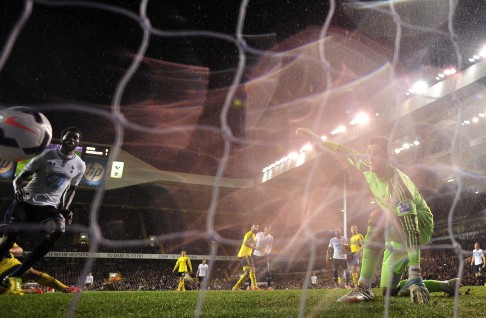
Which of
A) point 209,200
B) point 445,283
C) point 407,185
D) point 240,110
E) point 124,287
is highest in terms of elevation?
point 240,110

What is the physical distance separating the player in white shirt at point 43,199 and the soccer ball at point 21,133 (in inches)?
23.1

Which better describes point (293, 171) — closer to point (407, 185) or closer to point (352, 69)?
point (352, 69)

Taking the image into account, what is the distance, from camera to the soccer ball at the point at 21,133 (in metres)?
3.61

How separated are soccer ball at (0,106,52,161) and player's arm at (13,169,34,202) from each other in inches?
29.1

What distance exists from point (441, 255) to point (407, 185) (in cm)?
1840

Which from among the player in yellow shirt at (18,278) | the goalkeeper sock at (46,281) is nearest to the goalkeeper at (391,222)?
the player in yellow shirt at (18,278)

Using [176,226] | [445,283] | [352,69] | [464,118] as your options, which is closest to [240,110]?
[352,69]

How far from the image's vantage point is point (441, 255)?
20094 mm

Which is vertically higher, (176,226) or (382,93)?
(382,93)

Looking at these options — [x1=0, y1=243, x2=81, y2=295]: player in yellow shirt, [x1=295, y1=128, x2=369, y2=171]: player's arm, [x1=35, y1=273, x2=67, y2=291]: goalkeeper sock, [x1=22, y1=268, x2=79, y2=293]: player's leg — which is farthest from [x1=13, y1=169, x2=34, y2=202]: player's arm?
[x1=295, y1=128, x2=369, y2=171]: player's arm


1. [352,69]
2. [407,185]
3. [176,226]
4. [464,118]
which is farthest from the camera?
[176,226]

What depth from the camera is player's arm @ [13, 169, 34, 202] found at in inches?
171

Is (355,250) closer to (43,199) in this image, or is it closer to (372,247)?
(372,247)

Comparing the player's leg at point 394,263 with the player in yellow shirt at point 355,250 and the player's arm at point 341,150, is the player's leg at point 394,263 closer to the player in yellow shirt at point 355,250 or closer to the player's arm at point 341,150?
the player's arm at point 341,150
